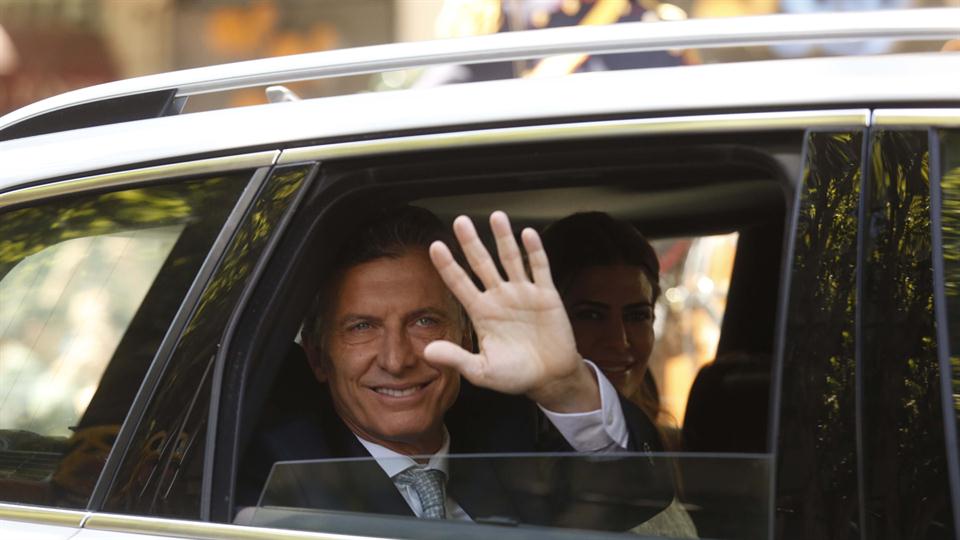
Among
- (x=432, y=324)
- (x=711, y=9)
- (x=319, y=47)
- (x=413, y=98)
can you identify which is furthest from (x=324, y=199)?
(x=319, y=47)

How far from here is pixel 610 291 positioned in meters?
3.10

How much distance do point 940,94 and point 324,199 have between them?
0.84m

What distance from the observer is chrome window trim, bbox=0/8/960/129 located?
180 centimetres

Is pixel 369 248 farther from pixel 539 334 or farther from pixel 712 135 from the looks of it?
pixel 712 135

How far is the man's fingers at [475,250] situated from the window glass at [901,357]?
1.83ft

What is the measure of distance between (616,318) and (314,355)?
38.4 inches

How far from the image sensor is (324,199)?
1.93 metres

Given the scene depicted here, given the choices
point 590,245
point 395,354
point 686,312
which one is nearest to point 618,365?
point 590,245

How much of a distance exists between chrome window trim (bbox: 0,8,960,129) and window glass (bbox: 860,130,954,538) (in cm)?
27

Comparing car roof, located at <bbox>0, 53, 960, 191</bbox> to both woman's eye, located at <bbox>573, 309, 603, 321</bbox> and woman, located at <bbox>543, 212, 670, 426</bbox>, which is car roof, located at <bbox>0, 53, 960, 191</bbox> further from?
woman's eye, located at <bbox>573, 309, 603, 321</bbox>

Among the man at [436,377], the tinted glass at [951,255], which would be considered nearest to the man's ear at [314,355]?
the man at [436,377]

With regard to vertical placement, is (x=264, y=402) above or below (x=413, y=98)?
below

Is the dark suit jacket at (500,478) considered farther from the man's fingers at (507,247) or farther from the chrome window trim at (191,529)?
the man's fingers at (507,247)

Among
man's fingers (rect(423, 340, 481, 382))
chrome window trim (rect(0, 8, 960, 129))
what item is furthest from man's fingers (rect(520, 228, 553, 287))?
chrome window trim (rect(0, 8, 960, 129))
